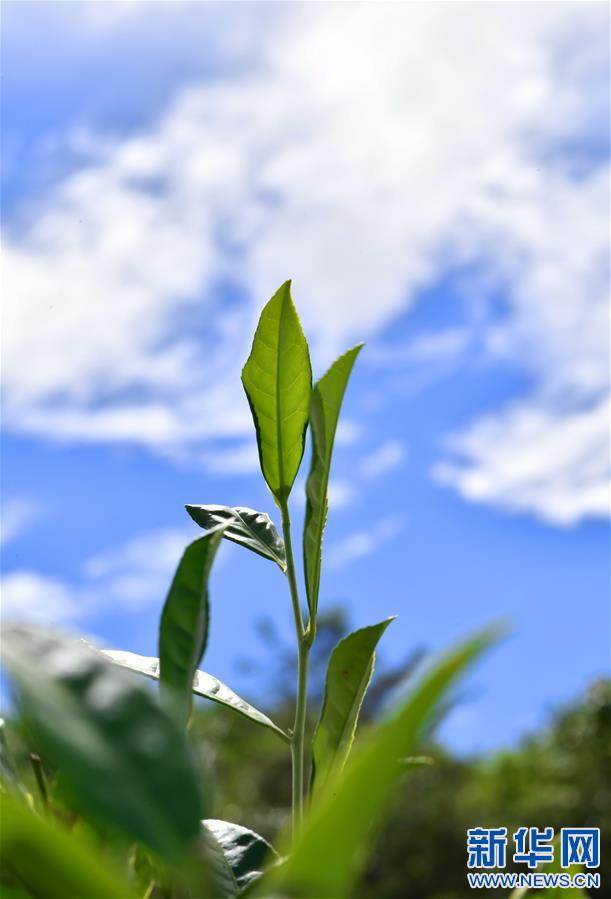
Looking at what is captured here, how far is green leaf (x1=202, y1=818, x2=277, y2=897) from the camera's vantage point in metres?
0.47

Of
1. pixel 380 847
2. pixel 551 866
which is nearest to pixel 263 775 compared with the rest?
pixel 380 847

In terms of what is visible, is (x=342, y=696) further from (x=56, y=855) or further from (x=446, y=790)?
(x=446, y=790)

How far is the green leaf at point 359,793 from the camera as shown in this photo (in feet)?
0.82

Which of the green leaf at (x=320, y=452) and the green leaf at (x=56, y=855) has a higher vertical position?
the green leaf at (x=320, y=452)

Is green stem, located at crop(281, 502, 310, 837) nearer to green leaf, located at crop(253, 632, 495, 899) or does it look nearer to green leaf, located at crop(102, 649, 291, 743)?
green leaf, located at crop(102, 649, 291, 743)

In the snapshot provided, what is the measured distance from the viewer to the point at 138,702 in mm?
292

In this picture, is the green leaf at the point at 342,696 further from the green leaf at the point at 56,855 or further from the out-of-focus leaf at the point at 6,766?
the green leaf at the point at 56,855

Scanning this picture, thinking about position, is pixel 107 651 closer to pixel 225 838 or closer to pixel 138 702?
pixel 225 838

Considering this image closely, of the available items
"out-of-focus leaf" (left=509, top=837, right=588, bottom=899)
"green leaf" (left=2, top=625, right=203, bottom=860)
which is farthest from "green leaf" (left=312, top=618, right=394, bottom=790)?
"green leaf" (left=2, top=625, right=203, bottom=860)

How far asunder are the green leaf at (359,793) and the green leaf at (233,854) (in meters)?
0.22

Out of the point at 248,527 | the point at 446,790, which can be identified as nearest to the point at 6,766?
the point at 248,527

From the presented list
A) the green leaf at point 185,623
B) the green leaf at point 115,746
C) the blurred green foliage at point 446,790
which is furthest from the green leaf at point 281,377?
the blurred green foliage at point 446,790

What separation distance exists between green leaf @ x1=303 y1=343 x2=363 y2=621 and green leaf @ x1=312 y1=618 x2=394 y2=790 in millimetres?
37

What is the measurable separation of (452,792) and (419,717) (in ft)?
50.9
